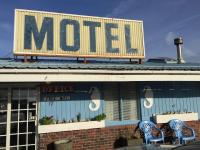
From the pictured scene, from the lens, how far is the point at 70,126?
10.6 metres

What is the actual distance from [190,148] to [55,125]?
6.68 metres

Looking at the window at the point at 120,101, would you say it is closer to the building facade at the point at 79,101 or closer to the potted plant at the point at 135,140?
the building facade at the point at 79,101

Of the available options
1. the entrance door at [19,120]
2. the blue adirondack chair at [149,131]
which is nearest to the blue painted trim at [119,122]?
the blue adirondack chair at [149,131]

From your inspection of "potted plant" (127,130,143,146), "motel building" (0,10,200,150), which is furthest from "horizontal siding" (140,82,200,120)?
"potted plant" (127,130,143,146)

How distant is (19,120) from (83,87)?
279cm

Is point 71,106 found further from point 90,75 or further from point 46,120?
point 90,75

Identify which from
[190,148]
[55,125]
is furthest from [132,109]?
[190,148]

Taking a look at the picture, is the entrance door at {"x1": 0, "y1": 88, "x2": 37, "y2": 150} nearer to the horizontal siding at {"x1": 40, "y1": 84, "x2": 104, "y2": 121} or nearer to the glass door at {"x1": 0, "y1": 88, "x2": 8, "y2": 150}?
the glass door at {"x1": 0, "y1": 88, "x2": 8, "y2": 150}

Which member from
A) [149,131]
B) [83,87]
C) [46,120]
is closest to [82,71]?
[83,87]

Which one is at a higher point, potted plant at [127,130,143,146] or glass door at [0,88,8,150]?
glass door at [0,88,8,150]

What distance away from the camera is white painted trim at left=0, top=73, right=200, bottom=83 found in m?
9.62

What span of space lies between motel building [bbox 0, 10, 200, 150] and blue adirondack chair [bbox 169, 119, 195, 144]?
299 mm

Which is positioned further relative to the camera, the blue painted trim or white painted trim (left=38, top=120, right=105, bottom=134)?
the blue painted trim

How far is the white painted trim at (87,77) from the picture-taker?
9617 mm
